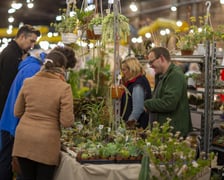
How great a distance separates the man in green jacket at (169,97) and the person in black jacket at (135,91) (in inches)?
10.7

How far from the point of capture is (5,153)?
466 cm

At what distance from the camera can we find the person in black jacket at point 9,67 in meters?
4.67

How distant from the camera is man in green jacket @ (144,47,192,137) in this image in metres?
4.45

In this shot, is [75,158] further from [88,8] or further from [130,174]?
[88,8]

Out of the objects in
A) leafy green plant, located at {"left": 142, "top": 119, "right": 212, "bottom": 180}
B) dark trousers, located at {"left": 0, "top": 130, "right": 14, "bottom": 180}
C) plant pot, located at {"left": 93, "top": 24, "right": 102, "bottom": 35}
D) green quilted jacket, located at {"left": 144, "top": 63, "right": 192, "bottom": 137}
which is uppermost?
plant pot, located at {"left": 93, "top": 24, "right": 102, "bottom": 35}

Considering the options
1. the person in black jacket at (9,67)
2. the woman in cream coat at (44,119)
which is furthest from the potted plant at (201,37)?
the woman in cream coat at (44,119)

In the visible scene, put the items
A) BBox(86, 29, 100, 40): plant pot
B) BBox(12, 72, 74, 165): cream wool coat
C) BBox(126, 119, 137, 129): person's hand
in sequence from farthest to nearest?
1. BBox(86, 29, 100, 40): plant pot
2. BBox(126, 119, 137, 129): person's hand
3. BBox(12, 72, 74, 165): cream wool coat

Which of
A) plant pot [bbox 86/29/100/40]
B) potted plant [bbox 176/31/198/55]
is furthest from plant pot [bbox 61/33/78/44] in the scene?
potted plant [bbox 176/31/198/55]

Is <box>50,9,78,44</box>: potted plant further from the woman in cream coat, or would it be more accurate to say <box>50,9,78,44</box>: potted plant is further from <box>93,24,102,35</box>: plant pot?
the woman in cream coat

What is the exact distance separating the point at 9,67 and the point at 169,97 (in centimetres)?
167

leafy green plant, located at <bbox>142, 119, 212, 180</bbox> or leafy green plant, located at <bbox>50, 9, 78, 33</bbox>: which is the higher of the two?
leafy green plant, located at <bbox>50, 9, 78, 33</bbox>

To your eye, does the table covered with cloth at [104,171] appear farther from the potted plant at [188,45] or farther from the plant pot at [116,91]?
the potted plant at [188,45]

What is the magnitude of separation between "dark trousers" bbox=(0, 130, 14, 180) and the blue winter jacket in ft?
0.54

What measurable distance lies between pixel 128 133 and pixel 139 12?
15228 mm
